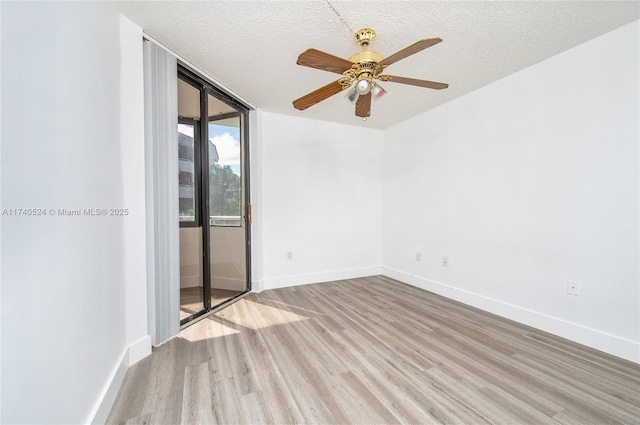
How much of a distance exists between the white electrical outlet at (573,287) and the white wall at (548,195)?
0.03 meters

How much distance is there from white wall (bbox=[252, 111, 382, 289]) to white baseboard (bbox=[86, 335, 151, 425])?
176cm

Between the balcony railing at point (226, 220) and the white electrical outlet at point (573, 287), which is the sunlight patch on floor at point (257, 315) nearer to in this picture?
the balcony railing at point (226, 220)

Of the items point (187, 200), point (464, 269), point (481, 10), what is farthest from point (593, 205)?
point (187, 200)

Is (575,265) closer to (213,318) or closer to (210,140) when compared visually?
(213,318)

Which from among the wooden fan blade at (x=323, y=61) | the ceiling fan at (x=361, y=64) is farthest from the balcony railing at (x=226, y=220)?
the wooden fan blade at (x=323, y=61)

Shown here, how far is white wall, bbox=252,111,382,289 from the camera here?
11.8 ft

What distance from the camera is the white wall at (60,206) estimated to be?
79 cm

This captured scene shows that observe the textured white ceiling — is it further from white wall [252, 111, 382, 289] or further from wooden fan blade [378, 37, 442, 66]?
white wall [252, 111, 382, 289]

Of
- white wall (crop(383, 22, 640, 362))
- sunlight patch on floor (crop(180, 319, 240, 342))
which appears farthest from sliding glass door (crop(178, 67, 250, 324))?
white wall (crop(383, 22, 640, 362))

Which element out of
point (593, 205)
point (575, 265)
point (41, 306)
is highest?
point (593, 205)

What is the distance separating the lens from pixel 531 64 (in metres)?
2.37

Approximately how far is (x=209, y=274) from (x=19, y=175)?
201 centimetres

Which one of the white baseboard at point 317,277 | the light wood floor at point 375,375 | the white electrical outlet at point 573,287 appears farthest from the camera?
the white baseboard at point 317,277

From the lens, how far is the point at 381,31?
186 cm
